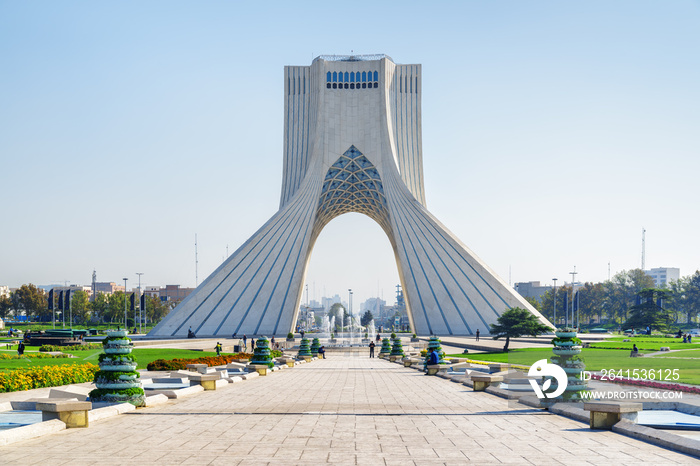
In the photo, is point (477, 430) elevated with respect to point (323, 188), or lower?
lower

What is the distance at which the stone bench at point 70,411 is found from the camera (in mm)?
8000

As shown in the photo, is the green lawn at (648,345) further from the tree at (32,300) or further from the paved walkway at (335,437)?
the tree at (32,300)

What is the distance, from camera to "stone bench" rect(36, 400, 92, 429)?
8.00 m

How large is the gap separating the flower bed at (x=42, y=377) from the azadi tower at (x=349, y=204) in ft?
83.5

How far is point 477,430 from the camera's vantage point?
7.92m

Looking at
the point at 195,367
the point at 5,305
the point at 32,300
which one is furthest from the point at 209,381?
the point at 5,305

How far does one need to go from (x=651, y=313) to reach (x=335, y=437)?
157 feet

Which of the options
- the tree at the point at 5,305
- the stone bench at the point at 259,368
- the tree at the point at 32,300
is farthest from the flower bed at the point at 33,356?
the tree at the point at 5,305

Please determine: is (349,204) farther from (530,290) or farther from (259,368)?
(530,290)

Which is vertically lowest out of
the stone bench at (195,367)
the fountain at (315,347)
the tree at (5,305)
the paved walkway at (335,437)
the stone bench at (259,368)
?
the tree at (5,305)

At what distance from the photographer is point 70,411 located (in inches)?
316

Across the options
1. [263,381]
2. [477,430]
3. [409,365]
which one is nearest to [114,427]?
[477,430]

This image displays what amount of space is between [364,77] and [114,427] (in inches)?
1911

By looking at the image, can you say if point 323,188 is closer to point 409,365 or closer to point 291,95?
point 291,95
